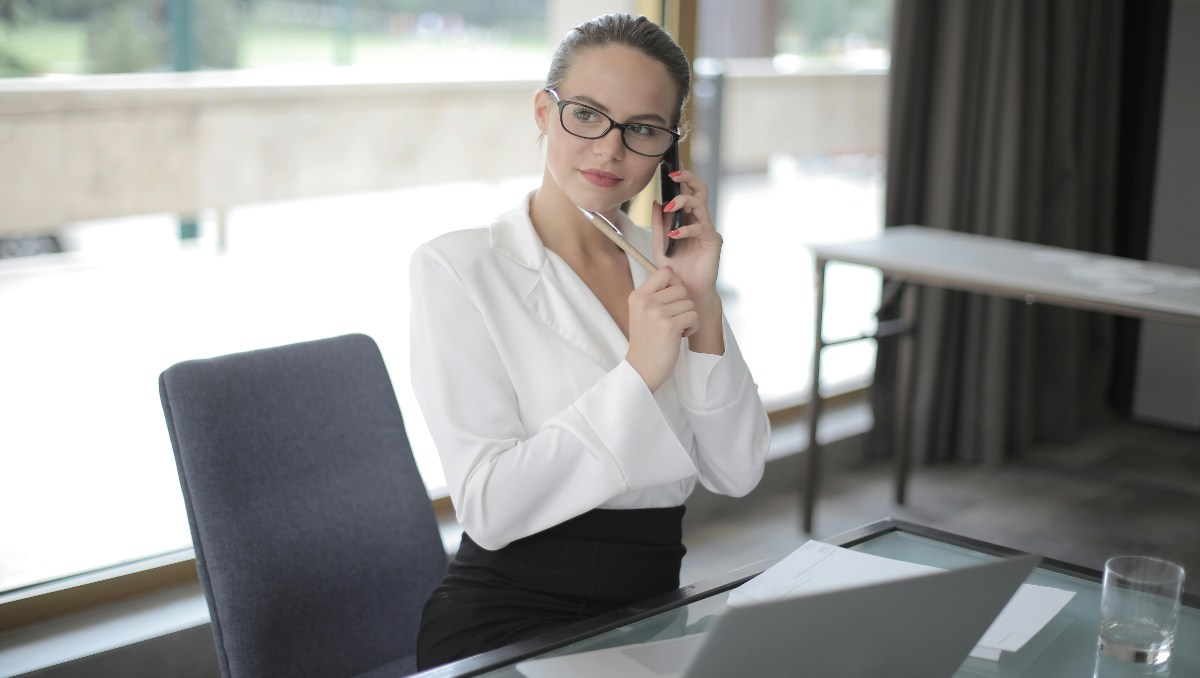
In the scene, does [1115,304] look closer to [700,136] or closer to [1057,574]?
[1057,574]

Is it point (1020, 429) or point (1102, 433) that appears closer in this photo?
point (1020, 429)

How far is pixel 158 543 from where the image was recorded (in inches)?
102

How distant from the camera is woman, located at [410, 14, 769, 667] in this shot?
144 cm

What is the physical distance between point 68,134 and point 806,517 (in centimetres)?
216

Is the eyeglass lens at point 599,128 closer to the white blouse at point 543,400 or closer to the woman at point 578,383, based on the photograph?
the woman at point 578,383

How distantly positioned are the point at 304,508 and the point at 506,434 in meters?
0.37

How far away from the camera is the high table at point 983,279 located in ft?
9.18

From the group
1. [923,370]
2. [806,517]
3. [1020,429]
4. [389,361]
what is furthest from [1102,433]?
[389,361]

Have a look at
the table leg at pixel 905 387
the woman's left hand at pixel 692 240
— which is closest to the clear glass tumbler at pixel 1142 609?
the woman's left hand at pixel 692 240

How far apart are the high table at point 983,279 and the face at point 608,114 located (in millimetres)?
1605

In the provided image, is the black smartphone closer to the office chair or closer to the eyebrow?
the eyebrow

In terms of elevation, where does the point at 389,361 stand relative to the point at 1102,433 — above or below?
above

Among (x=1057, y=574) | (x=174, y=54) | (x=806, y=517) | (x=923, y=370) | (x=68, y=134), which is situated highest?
(x=174, y=54)

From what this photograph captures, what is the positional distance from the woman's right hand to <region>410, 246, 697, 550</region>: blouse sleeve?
0.02 m
